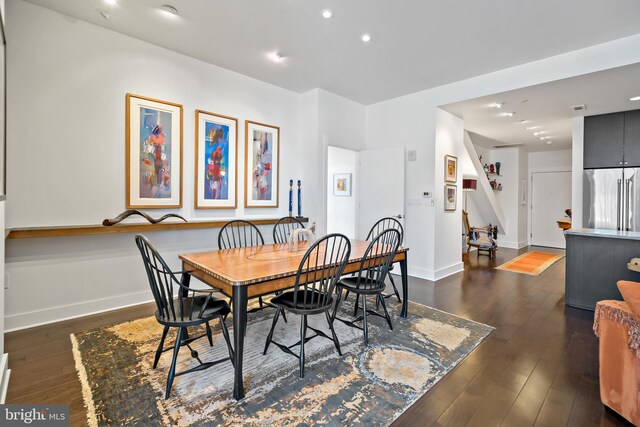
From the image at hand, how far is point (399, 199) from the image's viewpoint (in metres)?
4.77

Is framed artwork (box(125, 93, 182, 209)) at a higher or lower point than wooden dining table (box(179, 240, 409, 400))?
higher

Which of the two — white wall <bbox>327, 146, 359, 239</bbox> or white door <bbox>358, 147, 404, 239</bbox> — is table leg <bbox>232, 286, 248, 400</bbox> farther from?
white wall <bbox>327, 146, 359, 239</bbox>

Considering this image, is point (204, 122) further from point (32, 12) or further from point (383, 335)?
Result: point (383, 335)

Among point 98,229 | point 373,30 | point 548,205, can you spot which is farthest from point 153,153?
point 548,205

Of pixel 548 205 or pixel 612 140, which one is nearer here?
pixel 612 140

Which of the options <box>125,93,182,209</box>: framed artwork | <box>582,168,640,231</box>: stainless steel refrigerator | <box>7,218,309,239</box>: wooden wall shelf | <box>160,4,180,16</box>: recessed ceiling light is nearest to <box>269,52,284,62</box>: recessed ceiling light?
<box>160,4,180,16</box>: recessed ceiling light

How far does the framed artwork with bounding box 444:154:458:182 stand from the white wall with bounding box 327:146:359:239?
1.44 m

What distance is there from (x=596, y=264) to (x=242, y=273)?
3.77 metres

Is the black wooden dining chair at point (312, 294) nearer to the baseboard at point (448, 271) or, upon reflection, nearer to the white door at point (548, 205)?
the baseboard at point (448, 271)

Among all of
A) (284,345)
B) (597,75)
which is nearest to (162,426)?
(284,345)

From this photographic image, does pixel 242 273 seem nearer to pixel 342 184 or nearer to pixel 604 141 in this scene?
pixel 342 184

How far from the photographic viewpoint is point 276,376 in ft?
6.61

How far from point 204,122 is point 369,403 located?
3.39 meters

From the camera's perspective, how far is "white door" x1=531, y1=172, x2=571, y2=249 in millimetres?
7660
